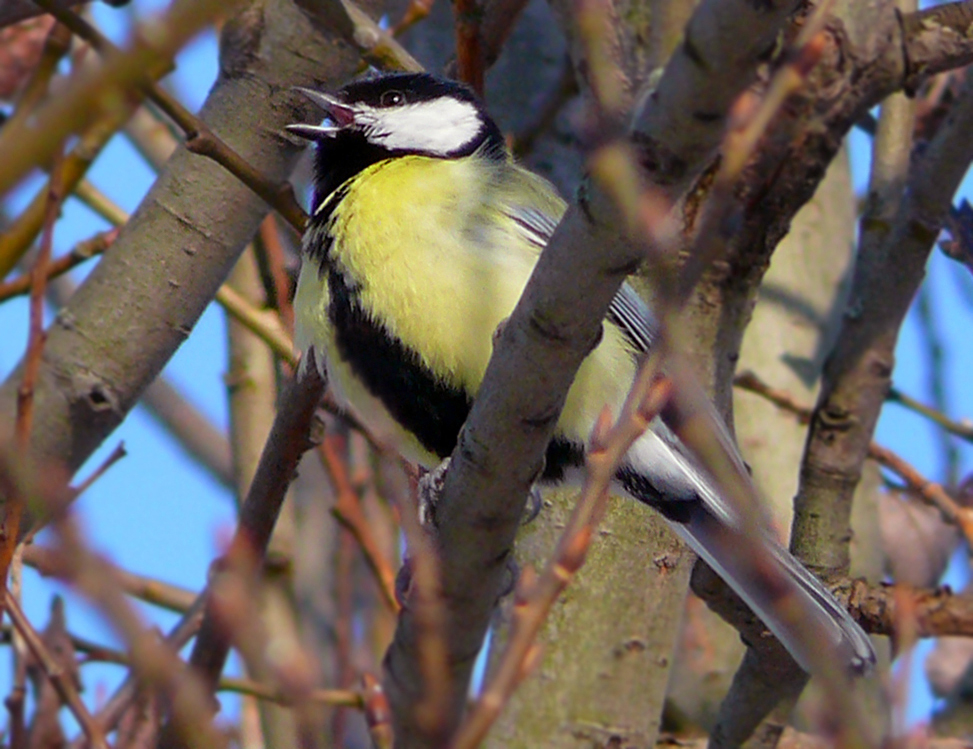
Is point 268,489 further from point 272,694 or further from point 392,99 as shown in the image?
point 392,99

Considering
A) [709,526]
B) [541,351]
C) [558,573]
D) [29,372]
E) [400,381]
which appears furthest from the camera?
[709,526]

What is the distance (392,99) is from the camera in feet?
7.47

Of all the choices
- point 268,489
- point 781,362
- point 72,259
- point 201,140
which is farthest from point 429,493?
point 781,362

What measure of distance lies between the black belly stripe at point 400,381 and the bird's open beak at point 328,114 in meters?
0.28

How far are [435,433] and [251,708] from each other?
1.02 m

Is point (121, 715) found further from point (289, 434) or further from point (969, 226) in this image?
point (969, 226)

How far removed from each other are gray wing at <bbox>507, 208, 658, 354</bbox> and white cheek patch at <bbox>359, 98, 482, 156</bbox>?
1.08 feet

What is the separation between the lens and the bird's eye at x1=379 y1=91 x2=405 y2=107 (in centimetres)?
227

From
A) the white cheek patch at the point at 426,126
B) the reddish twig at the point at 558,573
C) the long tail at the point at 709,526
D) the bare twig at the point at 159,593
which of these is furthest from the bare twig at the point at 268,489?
the bare twig at the point at 159,593

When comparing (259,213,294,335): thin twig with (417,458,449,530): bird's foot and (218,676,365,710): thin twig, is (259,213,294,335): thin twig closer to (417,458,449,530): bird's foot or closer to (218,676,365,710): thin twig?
(417,458,449,530): bird's foot

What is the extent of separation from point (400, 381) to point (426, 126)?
1.94ft

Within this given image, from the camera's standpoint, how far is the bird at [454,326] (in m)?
1.82

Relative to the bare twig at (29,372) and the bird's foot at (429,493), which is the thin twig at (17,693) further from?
the bird's foot at (429,493)

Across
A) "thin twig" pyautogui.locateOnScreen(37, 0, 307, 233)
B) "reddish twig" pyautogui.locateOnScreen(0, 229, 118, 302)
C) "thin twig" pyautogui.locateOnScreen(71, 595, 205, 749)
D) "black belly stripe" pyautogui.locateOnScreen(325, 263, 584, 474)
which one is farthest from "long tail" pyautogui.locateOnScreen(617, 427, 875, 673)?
"reddish twig" pyautogui.locateOnScreen(0, 229, 118, 302)
